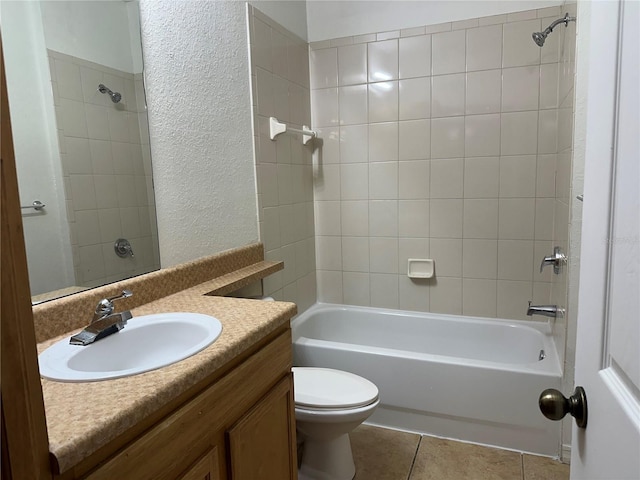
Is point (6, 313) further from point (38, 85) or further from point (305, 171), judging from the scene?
point (305, 171)

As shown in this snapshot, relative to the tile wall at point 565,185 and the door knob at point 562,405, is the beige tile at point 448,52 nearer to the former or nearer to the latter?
the tile wall at point 565,185

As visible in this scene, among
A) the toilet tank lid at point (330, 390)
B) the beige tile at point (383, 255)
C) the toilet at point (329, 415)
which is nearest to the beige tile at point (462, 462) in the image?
the toilet at point (329, 415)

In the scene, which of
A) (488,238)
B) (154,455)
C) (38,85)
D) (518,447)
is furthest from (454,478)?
(38,85)

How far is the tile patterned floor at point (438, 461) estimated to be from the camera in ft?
5.91

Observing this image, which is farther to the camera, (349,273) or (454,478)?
(349,273)

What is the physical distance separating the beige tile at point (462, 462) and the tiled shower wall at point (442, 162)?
798 mm

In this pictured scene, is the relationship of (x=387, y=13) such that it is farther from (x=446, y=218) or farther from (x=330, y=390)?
(x=330, y=390)

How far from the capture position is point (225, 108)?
1916 millimetres

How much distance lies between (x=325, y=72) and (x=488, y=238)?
1.40m

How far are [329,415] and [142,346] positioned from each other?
75 cm

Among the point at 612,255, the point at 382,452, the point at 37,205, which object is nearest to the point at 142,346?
the point at 37,205

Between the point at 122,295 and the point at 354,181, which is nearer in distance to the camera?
the point at 122,295

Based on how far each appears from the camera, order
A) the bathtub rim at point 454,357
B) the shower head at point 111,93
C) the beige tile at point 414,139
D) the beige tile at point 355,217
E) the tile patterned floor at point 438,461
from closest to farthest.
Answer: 1. the shower head at point 111,93
2. the tile patterned floor at point 438,461
3. the bathtub rim at point 454,357
4. the beige tile at point 414,139
5. the beige tile at point 355,217

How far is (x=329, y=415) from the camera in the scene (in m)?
1.60
